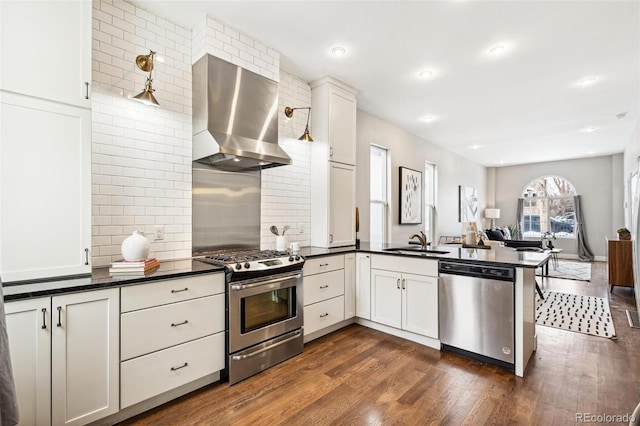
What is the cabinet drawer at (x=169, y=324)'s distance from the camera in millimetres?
1871

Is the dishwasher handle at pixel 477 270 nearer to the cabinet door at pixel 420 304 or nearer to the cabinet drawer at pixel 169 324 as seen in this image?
the cabinet door at pixel 420 304

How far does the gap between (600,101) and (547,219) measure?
6.34m

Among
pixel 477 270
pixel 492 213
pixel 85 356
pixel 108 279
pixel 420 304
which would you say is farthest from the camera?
pixel 492 213

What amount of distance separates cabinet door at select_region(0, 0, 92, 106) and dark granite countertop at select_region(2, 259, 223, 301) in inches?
35.6

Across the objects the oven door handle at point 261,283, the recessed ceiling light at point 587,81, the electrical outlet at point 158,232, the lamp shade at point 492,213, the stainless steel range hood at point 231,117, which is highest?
the recessed ceiling light at point 587,81

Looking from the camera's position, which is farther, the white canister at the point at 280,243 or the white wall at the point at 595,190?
the white wall at the point at 595,190

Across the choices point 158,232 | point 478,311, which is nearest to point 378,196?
point 478,311

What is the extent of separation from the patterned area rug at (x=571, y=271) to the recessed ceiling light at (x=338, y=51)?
6365 mm

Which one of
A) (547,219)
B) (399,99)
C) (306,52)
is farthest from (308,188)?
(547,219)

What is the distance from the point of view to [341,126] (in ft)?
12.6

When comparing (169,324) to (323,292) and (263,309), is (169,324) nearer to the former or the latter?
(263,309)

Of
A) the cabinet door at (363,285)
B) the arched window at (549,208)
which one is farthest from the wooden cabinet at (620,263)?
the arched window at (549,208)

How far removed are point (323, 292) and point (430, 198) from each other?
4430 mm

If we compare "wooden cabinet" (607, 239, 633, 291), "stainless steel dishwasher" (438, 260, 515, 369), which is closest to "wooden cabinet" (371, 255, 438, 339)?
"stainless steel dishwasher" (438, 260, 515, 369)
